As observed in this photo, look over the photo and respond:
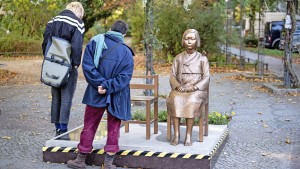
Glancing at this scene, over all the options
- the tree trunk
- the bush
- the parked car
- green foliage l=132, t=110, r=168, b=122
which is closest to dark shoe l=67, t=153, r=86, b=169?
green foliage l=132, t=110, r=168, b=122

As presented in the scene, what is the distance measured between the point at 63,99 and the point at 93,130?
1162 mm

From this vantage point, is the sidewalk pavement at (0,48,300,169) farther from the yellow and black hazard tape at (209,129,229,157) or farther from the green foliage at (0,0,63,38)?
the green foliage at (0,0,63,38)

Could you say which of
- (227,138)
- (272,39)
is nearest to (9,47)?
(272,39)

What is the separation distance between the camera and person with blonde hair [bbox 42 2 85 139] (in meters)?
7.40

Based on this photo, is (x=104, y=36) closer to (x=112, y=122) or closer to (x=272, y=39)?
(x=112, y=122)

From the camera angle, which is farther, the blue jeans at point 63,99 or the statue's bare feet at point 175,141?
the blue jeans at point 63,99

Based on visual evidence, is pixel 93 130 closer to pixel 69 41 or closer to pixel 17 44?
pixel 69 41

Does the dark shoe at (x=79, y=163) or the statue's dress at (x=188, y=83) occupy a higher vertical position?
the statue's dress at (x=188, y=83)

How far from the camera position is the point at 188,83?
7012mm

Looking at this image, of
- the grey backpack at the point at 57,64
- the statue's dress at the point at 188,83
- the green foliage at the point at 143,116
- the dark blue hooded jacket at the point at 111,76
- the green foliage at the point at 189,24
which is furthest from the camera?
the green foliage at the point at 189,24

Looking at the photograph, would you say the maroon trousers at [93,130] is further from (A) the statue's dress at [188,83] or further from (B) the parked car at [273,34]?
(B) the parked car at [273,34]

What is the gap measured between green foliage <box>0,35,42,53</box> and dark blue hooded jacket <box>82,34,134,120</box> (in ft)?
84.1

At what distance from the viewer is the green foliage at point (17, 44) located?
3092 cm

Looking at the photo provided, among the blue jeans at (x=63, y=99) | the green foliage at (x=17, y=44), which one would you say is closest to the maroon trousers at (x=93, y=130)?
the blue jeans at (x=63, y=99)
